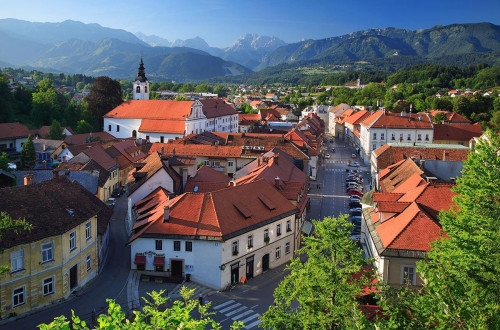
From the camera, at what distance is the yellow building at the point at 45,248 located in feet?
87.7

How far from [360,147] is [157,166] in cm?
6261

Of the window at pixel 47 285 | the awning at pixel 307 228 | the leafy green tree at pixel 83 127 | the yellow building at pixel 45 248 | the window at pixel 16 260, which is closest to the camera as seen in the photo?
the window at pixel 16 260

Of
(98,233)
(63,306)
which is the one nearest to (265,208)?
(98,233)

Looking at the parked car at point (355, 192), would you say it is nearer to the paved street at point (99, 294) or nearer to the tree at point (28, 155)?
the paved street at point (99, 294)

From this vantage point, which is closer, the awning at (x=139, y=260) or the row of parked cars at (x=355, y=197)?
the awning at (x=139, y=260)

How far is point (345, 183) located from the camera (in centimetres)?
7000

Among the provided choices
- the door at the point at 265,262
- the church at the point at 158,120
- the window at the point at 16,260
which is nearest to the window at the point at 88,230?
the window at the point at 16,260

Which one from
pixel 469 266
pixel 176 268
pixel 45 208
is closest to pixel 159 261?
pixel 176 268

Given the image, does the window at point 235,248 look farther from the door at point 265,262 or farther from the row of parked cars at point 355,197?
the row of parked cars at point 355,197

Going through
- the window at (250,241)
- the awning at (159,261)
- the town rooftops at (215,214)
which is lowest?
the awning at (159,261)

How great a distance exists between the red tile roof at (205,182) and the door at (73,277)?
14827 millimetres

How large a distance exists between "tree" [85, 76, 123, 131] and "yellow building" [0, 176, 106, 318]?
8260 cm

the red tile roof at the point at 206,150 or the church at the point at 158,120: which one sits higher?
the church at the point at 158,120

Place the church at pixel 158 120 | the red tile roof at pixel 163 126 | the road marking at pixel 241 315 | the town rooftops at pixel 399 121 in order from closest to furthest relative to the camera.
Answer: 1. the road marking at pixel 241 315
2. the town rooftops at pixel 399 121
3. the red tile roof at pixel 163 126
4. the church at pixel 158 120
